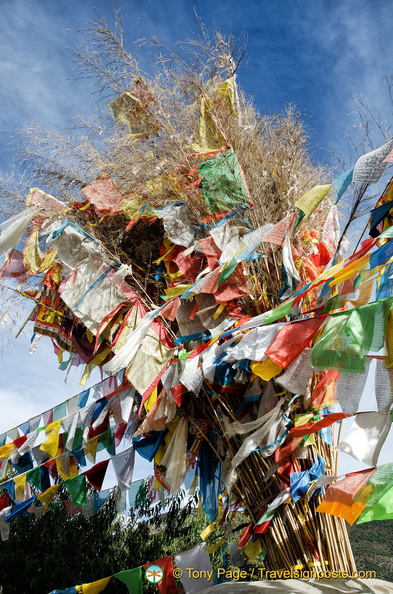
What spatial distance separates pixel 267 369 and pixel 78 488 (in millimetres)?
1766

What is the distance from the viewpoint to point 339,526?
2230 millimetres

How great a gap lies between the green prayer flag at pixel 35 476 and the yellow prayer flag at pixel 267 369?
2.01 m

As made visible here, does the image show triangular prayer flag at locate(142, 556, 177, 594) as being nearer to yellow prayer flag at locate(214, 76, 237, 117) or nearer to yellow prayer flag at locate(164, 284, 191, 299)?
yellow prayer flag at locate(164, 284, 191, 299)

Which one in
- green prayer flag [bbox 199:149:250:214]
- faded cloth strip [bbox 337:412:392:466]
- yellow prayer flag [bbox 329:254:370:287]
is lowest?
faded cloth strip [bbox 337:412:392:466]

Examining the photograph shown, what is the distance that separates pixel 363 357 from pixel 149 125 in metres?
2.09

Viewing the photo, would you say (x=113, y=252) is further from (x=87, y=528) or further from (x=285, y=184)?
(x=87, y=528)

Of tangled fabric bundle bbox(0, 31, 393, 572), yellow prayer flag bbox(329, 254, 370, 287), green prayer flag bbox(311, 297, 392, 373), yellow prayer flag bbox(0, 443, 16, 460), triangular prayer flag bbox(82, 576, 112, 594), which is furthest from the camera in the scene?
yellow prayer flag bbox(0, 443, 16, 460)

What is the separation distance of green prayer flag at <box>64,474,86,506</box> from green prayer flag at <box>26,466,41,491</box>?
0.30 meters

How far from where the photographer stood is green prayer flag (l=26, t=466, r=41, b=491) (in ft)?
10.8

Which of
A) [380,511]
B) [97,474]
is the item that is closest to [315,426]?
[380,511]

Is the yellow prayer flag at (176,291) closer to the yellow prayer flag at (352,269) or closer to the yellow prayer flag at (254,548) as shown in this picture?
the yellow prayer flag at (352,269)

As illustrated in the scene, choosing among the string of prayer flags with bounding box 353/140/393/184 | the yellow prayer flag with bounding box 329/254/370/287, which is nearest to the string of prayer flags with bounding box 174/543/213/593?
the yellow prayer flag with bounding box 329/254/370/287

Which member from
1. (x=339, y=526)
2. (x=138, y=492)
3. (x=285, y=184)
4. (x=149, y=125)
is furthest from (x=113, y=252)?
(x=339, y=526)

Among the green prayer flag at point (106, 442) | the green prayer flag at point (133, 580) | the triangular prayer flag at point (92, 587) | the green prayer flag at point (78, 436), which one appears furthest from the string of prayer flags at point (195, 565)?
the green prayer flag at point (78, 436)
